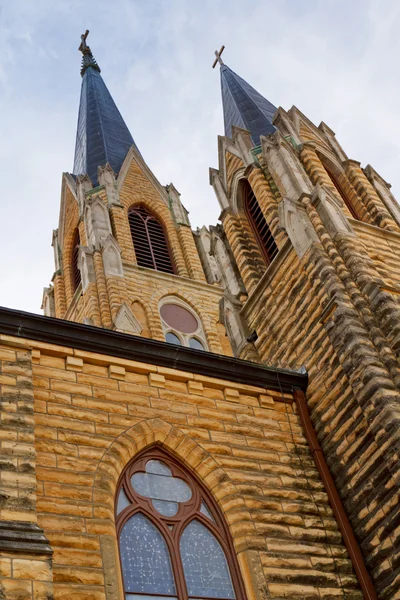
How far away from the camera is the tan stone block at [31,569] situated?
21.7 feet

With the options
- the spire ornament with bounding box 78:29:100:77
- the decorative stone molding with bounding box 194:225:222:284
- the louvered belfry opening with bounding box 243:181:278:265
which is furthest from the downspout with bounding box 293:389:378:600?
the spire ornament with bounding box 78:29:100:77

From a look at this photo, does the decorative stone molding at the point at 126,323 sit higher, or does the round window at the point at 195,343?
the round window at the point at 195,343

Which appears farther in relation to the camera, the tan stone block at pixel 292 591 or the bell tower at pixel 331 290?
the bell tower at pixel 331 290

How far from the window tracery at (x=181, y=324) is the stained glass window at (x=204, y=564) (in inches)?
635

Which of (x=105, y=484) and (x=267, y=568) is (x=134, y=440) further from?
(x=267, y=568)

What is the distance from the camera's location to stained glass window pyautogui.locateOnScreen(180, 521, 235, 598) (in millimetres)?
8352

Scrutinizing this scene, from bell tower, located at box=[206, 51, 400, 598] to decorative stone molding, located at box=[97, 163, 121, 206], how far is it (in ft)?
39.8

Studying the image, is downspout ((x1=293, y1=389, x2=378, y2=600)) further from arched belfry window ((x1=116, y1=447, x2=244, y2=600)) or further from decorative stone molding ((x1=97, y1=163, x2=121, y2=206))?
decorative stone molding ((x1=97, y1=163, x2=121, y2=206))

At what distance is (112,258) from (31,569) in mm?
19530

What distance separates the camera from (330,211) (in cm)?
1270

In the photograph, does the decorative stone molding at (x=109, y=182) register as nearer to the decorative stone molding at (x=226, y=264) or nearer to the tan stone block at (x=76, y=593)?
the decorative stone molding at (x=226, y=264)

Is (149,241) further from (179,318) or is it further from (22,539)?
(22,539)

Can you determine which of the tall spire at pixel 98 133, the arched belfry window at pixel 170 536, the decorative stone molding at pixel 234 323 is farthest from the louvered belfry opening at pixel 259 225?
the tall spire at pixel 98 133

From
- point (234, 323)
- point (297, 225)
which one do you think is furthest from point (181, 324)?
point (297, 225)
